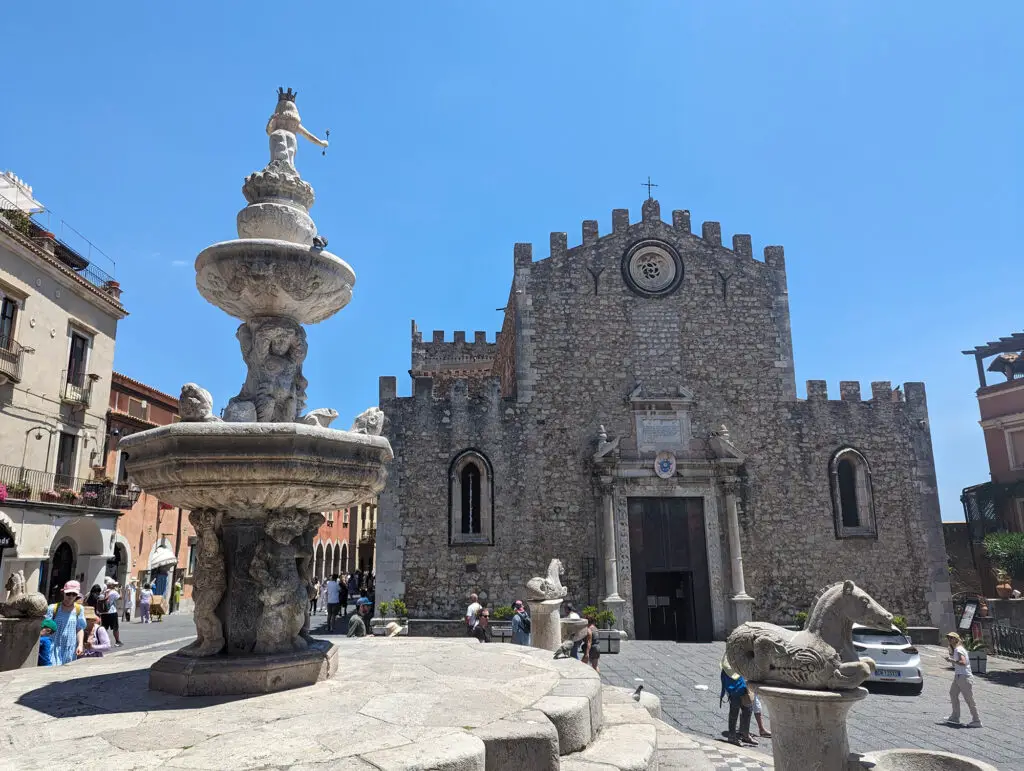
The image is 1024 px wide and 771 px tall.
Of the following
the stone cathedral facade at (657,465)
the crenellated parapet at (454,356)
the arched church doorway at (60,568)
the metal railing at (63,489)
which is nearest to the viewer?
the stone cathedral facade at (657,465)

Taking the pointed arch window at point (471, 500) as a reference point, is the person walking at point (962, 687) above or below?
below

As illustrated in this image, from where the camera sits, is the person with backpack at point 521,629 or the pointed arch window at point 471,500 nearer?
the person with backpack at point 521,629

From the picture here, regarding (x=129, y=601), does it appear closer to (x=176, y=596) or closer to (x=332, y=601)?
(x=176, y=596)

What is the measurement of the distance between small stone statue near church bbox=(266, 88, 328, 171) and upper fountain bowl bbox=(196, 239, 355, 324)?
1441 mm

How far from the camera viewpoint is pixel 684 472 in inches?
750

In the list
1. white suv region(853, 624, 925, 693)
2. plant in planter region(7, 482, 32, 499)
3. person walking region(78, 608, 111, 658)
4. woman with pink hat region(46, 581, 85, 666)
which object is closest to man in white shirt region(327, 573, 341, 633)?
plant in planter region(7, 482, 32, 499)

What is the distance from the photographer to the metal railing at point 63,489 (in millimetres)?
19672

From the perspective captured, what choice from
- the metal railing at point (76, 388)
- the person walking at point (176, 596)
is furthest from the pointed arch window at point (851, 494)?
the person walking at point (176, 596)

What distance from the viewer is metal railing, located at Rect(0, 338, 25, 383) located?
19.8m

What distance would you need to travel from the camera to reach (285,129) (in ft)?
22.4

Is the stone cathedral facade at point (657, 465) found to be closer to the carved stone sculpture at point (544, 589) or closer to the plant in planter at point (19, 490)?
the carved stone sculpture at point (544, 589)

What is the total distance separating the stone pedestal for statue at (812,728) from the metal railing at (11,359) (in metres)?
22.2

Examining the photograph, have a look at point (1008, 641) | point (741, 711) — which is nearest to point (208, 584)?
point (741, 711)

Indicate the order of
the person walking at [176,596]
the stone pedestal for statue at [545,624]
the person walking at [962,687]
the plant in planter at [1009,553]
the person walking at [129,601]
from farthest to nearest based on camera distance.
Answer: the person walking at [176,596]
the person walking at [129,601]
the plant in planter at [1009,553]
the stone pedestal for statue at [545,624]
the person walking at [962,687]
